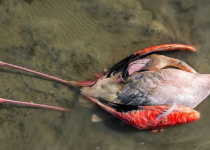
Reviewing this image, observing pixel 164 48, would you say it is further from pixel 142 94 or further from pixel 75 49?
pixel 75 49

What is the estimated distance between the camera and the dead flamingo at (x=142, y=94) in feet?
12.6

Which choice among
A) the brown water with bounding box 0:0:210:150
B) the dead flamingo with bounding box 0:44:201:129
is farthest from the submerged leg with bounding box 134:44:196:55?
the brown water with bounding box 0:0:210:150

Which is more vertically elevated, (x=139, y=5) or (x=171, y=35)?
(x=139, y=5)

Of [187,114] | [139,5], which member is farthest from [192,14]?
[187,114]

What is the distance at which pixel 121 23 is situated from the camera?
4832mm

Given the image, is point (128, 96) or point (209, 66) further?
point (209, 66)

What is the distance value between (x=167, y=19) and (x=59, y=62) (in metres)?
2.65

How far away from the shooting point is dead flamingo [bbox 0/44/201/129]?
12.6 feet

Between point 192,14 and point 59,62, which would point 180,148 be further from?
point 59,62

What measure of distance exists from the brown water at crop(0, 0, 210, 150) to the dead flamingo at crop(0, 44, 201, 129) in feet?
1.86

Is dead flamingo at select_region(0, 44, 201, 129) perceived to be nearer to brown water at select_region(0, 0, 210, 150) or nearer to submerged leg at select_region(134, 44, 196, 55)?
submerged leg at select_region(134, 44, 196, 55)

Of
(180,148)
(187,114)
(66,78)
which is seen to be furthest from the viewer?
(66,78)

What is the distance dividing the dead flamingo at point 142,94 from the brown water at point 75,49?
57 centimetres

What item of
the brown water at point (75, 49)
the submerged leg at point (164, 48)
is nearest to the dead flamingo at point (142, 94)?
the submerged leg at point (164, 48)
